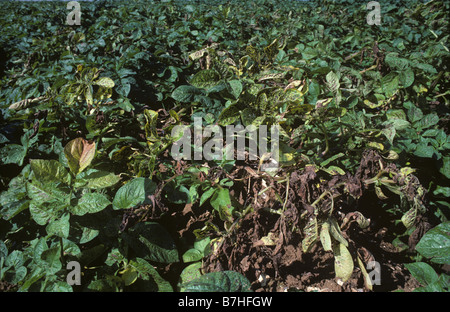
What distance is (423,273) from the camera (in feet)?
3.50

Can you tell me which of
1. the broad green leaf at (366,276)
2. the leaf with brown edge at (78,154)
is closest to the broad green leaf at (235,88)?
the leaf with brown edge at (78,154)

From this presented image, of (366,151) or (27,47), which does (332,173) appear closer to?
(366,151)

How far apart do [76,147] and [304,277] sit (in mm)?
1113

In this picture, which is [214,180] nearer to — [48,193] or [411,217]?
[48,193]

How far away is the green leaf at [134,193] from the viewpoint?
112 centimetres

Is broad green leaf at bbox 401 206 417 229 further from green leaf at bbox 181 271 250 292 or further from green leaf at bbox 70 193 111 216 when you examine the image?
green leaf at bbox 70 193 111 216

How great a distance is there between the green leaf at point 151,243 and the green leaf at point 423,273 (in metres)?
0.89

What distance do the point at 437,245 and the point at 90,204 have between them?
4.13 ft

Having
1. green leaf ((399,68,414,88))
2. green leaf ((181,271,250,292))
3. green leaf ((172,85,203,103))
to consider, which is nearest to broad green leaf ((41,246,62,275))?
green leaf ((181,271,250,292))

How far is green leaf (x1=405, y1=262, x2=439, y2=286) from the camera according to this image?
1045 millimetres

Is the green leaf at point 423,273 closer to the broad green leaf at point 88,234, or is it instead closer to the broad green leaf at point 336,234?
the broad green leaf at point 336,234

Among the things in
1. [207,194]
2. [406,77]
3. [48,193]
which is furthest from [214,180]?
[406,77]

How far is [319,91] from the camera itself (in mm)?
1664
